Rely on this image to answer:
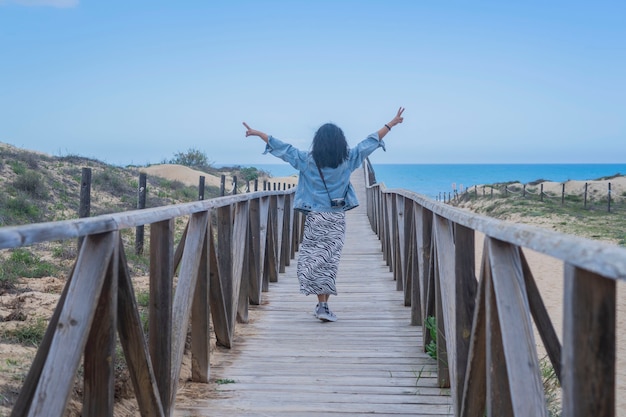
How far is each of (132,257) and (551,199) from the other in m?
28.9

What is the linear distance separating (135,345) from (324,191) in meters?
3.47

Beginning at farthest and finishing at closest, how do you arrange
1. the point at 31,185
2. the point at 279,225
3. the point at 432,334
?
1. the point at 31,185
2. the point at 279,225
3. the point at 432,334

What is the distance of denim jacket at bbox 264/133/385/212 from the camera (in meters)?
6.15

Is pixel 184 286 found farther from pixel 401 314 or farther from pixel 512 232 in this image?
pixel 401 314

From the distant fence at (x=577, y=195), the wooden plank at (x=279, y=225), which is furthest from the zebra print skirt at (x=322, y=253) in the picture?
the distant fence at (x=577, y=195)

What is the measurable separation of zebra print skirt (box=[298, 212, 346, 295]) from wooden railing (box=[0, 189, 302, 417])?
2.17 feet

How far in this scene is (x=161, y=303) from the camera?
339cm

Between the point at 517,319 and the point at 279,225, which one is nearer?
the point at 517,319

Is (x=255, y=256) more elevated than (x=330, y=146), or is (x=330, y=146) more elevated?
(x=330, y=146)

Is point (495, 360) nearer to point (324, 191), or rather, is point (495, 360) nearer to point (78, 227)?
point (78, 227)

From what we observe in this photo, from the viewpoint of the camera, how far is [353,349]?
5359mm

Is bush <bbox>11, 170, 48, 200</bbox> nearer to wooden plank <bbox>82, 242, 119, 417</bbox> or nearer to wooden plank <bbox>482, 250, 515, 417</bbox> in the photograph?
wooden plank <bbox>82, 242, 119, 417</bbox>

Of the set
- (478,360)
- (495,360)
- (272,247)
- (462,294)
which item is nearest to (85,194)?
(272,247)

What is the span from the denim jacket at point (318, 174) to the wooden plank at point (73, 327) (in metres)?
3.78
